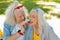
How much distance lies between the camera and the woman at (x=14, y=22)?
246cm

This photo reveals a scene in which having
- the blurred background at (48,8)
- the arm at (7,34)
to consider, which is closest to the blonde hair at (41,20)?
the arm at (7,34)

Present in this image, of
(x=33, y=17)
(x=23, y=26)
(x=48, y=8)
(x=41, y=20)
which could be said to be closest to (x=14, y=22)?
(x=23, y=26)

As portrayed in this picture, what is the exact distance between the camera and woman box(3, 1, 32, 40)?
96.8 inches

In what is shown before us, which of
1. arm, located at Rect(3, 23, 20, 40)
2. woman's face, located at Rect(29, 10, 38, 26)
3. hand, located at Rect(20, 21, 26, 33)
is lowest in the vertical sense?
arm, located at Rect(3, 23, 20, 40)

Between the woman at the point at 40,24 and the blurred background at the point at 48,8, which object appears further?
the blurred background at the point at 48,8

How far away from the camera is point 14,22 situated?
8.27 feet

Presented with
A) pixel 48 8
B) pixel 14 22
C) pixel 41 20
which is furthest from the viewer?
pixel 48 8

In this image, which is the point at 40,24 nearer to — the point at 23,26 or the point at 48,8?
the point at 23,26

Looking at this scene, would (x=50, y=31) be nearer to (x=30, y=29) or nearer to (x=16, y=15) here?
(x=30, y=29)

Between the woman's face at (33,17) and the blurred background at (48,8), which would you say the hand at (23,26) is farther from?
the blurred background at (48,8)

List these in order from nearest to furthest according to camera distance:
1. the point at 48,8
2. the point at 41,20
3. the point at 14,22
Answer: the point at 41,20 → the point at 14,22 → the point at 48,8

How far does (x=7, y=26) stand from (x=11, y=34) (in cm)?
12

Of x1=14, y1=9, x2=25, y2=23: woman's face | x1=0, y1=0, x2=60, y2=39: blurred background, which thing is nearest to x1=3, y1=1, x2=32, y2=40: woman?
x1=14, y1=9, x2=25, y2=23: woman's face

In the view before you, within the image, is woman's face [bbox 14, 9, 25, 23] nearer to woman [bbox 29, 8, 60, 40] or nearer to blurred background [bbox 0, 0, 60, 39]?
woman [bbox 29, 8, 60, 40]
